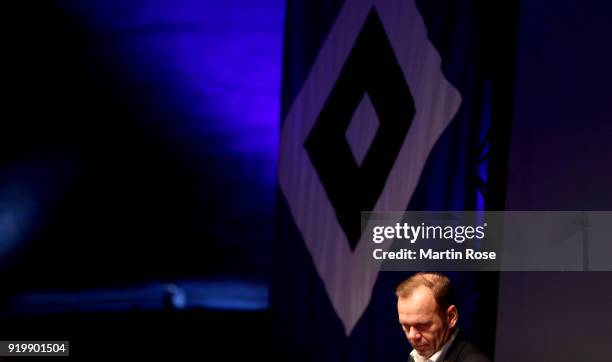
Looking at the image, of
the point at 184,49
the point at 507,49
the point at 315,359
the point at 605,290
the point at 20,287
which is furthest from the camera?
the point at 184,49

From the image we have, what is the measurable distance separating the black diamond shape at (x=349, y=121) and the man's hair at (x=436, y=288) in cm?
184

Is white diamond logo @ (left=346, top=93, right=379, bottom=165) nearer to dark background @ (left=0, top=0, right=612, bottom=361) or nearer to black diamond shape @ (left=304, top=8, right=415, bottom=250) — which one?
black diamond shape @ (left=304, top=8, right=415, bottom=250)

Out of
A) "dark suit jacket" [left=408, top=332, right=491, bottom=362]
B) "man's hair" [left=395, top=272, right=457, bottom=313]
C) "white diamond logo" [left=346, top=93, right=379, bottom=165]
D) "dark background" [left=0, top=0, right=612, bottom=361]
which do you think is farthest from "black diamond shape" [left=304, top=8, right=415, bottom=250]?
"dark suit jacket" [left=408, top=332, right=491, bottom=362]

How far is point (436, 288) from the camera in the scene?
1952 mm

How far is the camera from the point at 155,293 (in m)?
4.43

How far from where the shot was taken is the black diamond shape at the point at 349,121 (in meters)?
3.83

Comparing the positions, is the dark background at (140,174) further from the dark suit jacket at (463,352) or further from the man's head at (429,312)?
the dark suit jacket at (463,352)

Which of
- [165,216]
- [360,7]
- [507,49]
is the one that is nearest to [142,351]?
[165,216]

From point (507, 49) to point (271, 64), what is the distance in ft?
5.58

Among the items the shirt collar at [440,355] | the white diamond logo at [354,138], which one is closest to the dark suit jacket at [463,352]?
the shirt collar at [440,355]

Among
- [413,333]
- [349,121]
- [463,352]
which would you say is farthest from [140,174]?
[463,352]

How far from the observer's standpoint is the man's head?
6.35 ft

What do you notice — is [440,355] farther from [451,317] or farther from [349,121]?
[349,121]

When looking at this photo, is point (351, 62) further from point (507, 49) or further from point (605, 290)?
point (605, 290)
